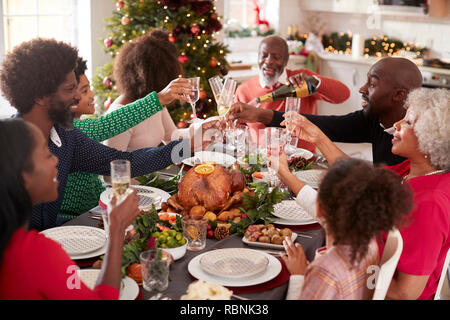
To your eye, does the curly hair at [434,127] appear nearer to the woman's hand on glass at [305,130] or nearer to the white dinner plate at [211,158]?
the woman's hand on glass at [305,130]

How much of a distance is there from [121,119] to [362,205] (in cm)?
158

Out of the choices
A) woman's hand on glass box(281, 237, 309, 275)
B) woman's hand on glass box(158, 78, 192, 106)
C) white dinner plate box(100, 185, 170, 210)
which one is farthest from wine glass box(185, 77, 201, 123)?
woman's hand on glass box(281, 237, 309, 275)

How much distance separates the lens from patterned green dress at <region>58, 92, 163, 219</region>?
97.7 inches

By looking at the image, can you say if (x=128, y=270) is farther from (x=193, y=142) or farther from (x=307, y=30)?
(x=307, y=30)

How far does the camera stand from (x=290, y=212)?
7.06 ft

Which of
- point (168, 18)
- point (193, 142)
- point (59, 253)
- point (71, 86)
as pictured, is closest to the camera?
point (59, 253)

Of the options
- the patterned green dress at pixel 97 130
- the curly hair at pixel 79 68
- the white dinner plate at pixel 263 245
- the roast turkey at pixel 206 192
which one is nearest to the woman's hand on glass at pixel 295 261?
Answer: the white dinner plate at pixel 263 245

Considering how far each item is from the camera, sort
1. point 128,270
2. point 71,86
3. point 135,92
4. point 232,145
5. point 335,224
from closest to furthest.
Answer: point 335,224, point 128,270, point 71,86, point 232,145, point 135,92

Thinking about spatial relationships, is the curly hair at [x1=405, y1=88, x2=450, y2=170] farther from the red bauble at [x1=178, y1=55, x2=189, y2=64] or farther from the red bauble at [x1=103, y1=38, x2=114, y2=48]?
the red bauble at [x1=103, y1=38, x2=114, y2=48]

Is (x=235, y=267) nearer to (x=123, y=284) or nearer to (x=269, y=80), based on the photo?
(x=123, y=284)

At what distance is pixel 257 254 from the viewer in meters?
1.74

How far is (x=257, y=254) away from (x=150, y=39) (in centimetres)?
199

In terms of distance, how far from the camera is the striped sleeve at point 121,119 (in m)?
2.63
